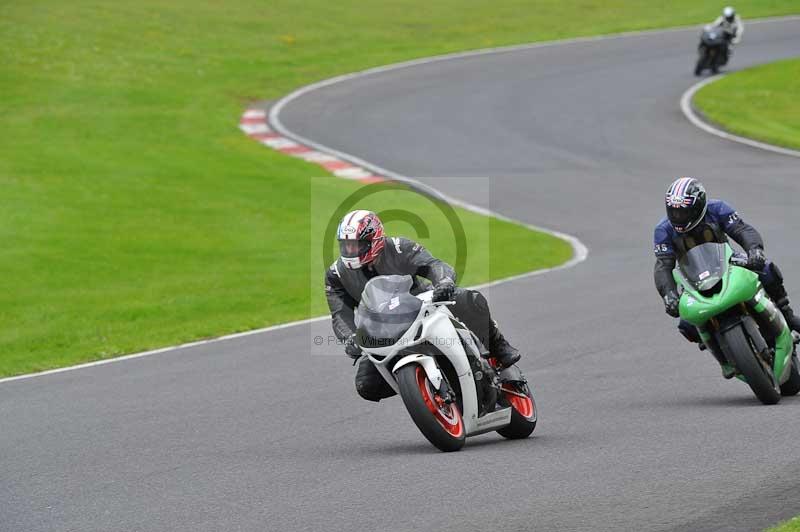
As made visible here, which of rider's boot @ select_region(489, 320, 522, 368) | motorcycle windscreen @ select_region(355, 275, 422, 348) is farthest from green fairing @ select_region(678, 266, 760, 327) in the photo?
motorcycle windscreen @ select_region(355, 275, 422, 348)

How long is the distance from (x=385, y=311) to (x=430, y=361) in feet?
1.49

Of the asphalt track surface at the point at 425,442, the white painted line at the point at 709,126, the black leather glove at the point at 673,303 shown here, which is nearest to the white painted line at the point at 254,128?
the white painted line at the point at 709,126

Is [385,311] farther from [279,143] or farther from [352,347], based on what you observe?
[279,143]

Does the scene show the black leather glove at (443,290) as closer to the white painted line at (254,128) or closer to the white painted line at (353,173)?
the white painted line at (353,173)

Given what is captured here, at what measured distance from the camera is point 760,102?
33.0 m

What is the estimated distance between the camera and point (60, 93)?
3391 cm

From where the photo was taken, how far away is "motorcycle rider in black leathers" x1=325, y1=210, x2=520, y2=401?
8438 millimetres

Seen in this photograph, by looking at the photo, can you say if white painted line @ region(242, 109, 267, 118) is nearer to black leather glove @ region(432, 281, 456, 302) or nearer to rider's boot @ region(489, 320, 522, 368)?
rider's boot @ region(489, 320, 522, 368)

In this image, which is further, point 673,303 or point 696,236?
point 696,236

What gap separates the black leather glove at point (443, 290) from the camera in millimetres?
8188

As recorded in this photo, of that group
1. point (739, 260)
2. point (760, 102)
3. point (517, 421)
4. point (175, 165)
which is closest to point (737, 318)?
point (739, 260)

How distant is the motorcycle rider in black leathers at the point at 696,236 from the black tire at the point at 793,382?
0.36m

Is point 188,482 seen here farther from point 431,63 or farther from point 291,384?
point 431,63

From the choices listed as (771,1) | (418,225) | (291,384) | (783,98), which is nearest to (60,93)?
(418,225)
